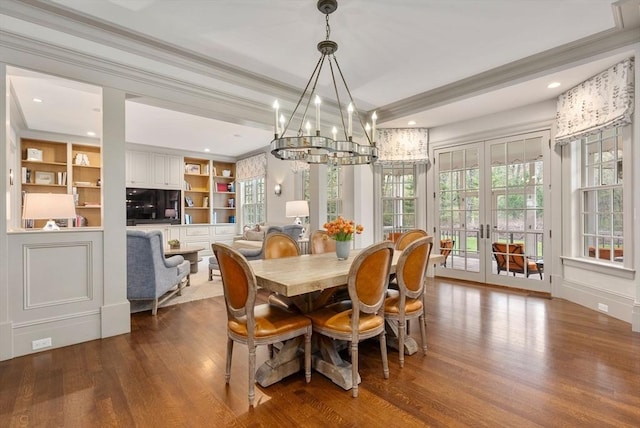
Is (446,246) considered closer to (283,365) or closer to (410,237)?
(410,237)

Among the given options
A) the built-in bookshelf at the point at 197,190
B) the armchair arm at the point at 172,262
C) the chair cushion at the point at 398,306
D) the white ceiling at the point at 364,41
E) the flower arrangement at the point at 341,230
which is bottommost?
the chair cushion at the point at 398,306

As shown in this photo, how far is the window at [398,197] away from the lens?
19.3 feet

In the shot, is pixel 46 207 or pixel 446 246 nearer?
pixel 46 207

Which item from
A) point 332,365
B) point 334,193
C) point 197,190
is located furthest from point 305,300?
point 197,190

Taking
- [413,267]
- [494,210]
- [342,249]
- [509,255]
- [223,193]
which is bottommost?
[509,255]

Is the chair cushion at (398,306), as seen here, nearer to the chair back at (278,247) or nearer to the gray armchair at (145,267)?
the chair back at (278,247)

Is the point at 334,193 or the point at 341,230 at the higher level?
the point at 334,193

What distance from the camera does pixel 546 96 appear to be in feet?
13.9

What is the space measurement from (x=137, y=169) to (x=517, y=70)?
7.65 metres

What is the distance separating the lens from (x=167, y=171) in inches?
312

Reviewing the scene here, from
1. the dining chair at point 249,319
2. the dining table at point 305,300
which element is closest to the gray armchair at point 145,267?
the dining table at point 305,300

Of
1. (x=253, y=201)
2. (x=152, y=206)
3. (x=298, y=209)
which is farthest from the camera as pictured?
(x=253, y=201)

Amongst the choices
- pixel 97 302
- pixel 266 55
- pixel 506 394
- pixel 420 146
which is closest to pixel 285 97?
pixel 266 55

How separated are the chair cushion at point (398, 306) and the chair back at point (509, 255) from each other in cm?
297
